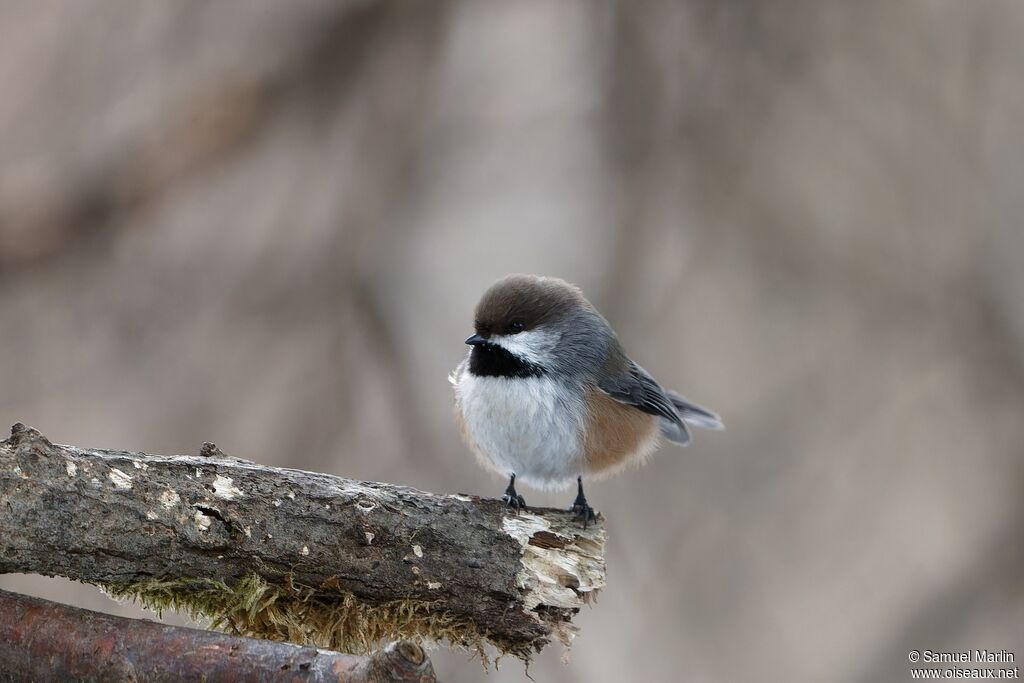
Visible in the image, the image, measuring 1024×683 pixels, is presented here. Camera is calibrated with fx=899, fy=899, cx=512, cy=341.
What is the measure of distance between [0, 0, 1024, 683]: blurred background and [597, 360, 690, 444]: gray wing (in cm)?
146

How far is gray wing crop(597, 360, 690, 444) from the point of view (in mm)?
3695

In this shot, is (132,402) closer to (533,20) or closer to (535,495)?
(535,495)

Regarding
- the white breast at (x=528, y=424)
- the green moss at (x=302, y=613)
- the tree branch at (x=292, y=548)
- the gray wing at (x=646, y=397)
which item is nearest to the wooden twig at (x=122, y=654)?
the tree branch at (x=292, y=548)

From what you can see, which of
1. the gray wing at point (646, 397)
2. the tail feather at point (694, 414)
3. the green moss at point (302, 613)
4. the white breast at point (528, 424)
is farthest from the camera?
the tail feather at point (694, 414)

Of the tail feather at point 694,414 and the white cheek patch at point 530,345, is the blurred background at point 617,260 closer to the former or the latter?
Result: the tail feather at point 694,414

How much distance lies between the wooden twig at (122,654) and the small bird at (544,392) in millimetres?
1507

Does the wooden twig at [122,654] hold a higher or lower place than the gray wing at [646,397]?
lower

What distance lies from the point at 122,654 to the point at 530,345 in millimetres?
1919

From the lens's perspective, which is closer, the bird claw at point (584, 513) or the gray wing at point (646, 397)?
the bird claw at point (584, 513)

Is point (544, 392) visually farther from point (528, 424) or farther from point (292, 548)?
point (292, 548)

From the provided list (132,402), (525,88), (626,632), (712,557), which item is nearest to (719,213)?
(525,88)

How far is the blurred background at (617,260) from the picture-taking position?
523 cm

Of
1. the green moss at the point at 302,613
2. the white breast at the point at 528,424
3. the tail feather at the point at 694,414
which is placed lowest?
the green moss at the point at 302,613

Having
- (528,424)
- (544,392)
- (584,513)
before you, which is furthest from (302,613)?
(544,392)
